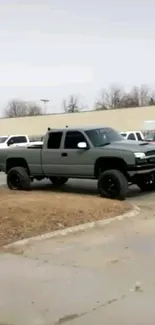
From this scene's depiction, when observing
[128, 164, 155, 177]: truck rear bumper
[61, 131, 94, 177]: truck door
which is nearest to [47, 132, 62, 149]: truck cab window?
[61, 131, 94, 177]: truck door

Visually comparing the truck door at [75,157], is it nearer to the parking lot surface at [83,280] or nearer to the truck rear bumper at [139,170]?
the truck rear bumper at [139,170]

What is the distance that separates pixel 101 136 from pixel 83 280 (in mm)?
8742

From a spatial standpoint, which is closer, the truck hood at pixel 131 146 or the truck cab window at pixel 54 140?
the truck hood at pixel 131 146

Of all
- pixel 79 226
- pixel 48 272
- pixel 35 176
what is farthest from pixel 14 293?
pixel 35 176

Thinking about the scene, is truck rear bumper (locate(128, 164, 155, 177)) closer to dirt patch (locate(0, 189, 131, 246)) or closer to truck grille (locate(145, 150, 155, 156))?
truck grille (locate(145, 150, 155, 156))

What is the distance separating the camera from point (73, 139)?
15055 millimetres

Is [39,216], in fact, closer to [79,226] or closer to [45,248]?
[79,226]

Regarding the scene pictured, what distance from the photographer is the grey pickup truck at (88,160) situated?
13523 mm

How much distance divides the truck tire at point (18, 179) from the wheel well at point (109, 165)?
8.21 feet

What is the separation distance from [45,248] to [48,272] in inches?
53.4

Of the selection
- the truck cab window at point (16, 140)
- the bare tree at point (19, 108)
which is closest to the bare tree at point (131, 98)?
the bare tree at point (19, 108)

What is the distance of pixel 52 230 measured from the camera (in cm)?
920

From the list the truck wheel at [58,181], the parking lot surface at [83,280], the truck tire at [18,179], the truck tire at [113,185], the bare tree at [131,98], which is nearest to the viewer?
the parking lot surface at [83,280]

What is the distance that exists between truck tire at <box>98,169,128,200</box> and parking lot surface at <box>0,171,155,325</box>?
394cm
